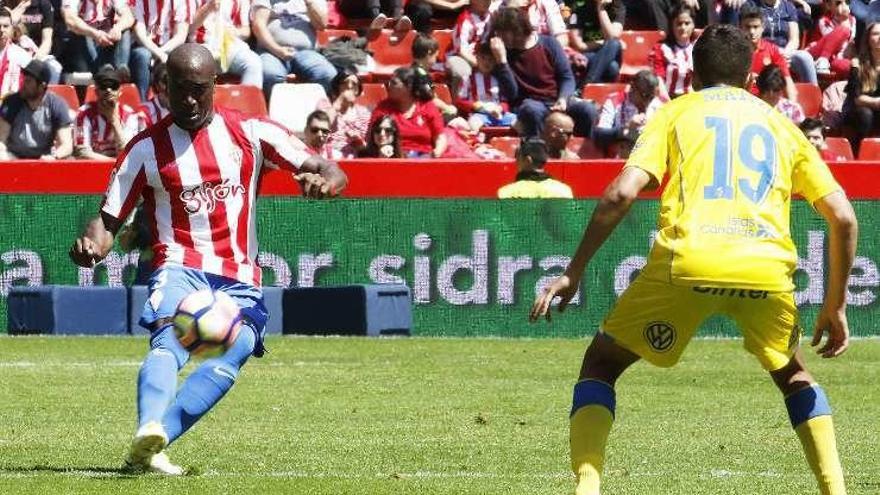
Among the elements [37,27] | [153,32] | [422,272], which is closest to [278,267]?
[422,272]

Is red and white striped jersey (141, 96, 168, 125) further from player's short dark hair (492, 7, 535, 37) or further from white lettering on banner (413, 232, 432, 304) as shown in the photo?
player's short dark hair (492, 7, 535, 37)

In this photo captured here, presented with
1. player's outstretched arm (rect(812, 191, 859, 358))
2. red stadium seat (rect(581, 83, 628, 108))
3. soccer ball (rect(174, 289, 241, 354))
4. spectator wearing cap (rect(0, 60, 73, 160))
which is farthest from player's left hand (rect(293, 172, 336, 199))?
red stadium seat (rect(581, 83, 628, 108))

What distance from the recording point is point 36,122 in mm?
18406

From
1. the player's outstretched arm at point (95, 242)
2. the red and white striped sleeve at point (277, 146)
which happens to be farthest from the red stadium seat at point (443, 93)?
the player's outstretched arm at point (95, 242)

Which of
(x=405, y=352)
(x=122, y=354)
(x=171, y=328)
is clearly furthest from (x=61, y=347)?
(x=171, y=328)

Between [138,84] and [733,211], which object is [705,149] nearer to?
[733,211]

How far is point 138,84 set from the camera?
20.1 m

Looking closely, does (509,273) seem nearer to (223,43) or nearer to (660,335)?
(223,43)

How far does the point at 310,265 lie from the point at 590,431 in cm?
1046

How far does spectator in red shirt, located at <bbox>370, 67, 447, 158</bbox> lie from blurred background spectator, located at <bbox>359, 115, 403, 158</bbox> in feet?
1.39

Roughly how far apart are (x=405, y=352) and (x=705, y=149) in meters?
→ 8.67

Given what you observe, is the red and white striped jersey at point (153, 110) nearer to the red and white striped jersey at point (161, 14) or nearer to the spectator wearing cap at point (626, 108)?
the red and white striped jersey at point (161, 14)

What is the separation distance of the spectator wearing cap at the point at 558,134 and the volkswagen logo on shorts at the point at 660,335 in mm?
11748

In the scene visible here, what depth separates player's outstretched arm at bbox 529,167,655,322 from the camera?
266 inches
